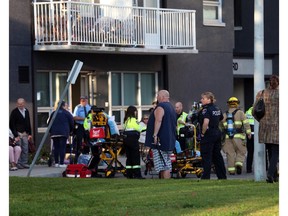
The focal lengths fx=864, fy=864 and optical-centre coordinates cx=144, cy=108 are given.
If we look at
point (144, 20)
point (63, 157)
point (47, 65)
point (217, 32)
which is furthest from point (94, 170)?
point (217, 32)

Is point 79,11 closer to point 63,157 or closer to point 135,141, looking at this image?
point 63,157

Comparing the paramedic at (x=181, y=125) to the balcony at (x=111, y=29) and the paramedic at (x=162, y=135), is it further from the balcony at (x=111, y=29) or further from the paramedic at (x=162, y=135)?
the balcony at (x=111, y=29)

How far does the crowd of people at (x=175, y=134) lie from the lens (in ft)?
51.0

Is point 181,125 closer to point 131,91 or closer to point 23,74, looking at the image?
point 23,74

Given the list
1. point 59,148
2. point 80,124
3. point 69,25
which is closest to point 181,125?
point 59,148

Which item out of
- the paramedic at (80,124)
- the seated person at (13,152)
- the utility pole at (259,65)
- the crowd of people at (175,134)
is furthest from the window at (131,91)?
the utility pole at (259,65)

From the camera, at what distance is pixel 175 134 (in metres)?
18.1

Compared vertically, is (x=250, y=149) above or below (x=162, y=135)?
below

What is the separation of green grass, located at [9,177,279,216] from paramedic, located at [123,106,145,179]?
11.7 ft

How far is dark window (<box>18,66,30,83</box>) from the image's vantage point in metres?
26.6

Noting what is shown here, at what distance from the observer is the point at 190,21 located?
30.2 meters

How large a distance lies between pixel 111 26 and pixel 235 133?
27.8ft

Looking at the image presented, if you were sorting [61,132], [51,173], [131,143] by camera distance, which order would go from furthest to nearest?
[61,132], [51,173], [131,143]

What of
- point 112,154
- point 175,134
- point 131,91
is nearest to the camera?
point 175,134
